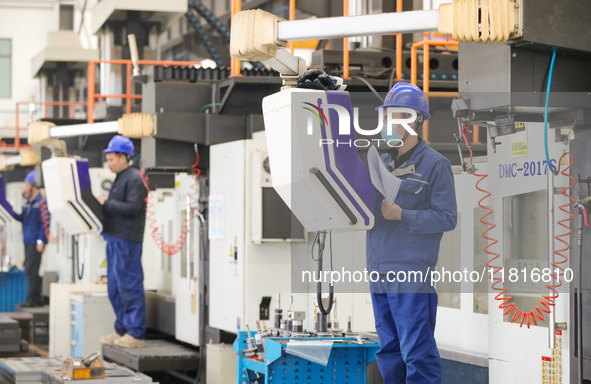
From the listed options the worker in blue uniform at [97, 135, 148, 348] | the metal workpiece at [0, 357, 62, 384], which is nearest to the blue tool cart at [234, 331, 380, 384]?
the metal workpiece at [0, 357, 62, 384]

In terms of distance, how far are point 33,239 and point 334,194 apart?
10.5 metres

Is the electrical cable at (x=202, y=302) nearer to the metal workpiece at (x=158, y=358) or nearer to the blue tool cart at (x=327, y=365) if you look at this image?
the metal workpiece at (x=158, y=358)

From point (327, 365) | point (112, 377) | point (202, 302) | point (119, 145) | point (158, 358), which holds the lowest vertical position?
point (158, 358)

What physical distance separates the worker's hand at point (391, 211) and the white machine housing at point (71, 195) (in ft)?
14.6

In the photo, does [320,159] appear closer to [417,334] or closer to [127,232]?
[417,334]

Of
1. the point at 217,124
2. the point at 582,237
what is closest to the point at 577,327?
the point at 582,237

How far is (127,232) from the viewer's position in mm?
7934

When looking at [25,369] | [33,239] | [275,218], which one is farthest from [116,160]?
[33,239]

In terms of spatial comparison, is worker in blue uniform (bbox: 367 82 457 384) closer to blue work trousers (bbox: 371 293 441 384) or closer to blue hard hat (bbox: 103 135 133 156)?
blue work trousers (bbox: 371 293 441 384)

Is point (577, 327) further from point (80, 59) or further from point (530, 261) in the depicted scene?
point (80, 59)

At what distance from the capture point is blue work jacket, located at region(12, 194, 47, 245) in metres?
13.2

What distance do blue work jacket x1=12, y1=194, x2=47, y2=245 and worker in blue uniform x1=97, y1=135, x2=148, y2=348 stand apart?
18.2 ft

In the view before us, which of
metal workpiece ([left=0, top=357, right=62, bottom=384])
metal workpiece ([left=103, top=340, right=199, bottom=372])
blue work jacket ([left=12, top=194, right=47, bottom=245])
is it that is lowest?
metal workpiece ([left=103, top=340, right=199, bottom=372])

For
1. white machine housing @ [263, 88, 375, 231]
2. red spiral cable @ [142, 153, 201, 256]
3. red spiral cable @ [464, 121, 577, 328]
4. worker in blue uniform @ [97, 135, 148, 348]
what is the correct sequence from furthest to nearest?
worker in blue uniform @ [97, 135, 148, 348] → red spiral cable @ [142, 153, 201, 256] → red spiral cable @ [464, 121, 577, 328] → white machine housing @ [263, 88, 375, 231]
